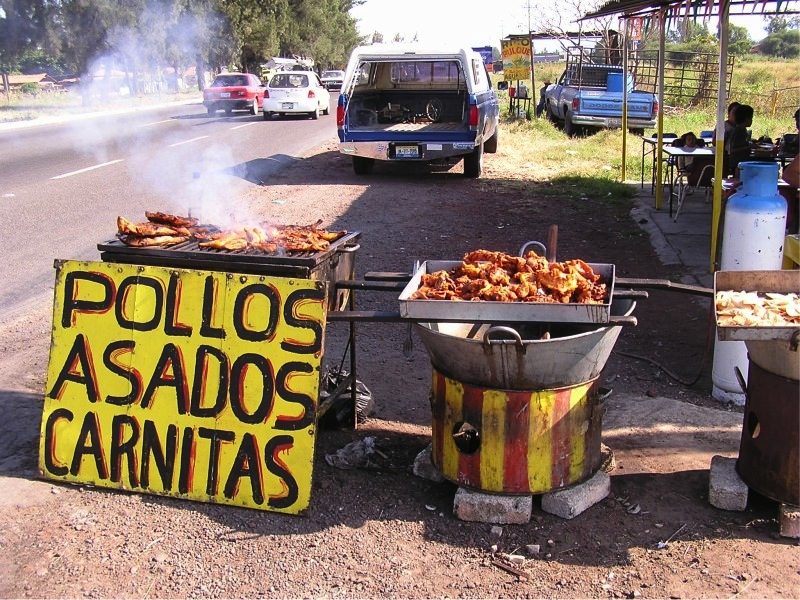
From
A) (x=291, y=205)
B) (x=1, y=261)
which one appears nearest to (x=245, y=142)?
(x=291, y=205)

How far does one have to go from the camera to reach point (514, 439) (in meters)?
3.53

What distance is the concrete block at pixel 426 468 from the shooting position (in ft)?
13.0

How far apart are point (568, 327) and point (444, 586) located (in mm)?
1479

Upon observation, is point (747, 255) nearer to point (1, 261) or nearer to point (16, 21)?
point (1, 261)

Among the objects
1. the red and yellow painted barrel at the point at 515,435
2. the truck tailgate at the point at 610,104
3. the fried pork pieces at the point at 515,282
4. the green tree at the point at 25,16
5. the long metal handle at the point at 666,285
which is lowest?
the red and yellow painted barrel at the point at 515,435

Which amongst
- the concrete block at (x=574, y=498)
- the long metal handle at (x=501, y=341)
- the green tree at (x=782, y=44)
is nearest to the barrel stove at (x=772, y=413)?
the concrete block at (x=574, y=498)

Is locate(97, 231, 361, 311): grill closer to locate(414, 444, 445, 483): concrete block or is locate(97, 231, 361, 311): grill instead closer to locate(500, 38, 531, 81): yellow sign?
locate(414, 444, 445, 483): concrete block

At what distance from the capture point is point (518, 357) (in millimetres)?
3344

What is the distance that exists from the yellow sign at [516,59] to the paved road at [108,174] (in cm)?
546

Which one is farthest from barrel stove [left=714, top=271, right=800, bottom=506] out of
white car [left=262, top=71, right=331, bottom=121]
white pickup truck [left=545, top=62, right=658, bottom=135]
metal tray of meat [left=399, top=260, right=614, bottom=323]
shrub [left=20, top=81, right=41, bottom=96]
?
shrub [left=20, top=81, right=41, bottom=96]

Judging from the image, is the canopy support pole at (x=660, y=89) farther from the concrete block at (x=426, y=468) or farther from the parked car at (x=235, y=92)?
the parked car at (x=235, y=92)

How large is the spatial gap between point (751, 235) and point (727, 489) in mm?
2025

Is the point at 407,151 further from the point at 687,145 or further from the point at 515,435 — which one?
the point at 515,435

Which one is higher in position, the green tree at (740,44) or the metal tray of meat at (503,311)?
the green tree at (740,44)
